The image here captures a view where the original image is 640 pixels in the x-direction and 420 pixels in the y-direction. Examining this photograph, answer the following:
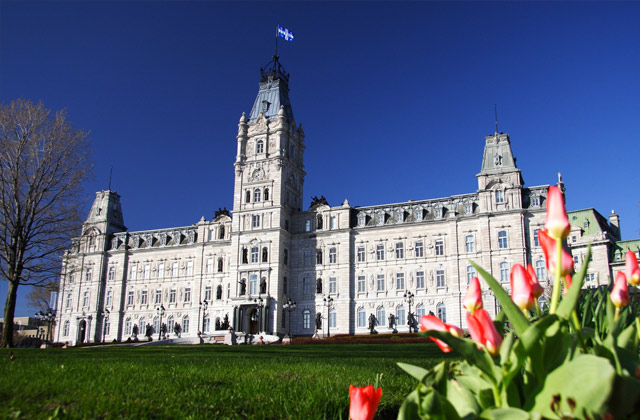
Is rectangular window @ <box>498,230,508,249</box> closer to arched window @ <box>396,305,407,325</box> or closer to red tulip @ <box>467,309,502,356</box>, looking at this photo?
arched window @ <box>396,305,407,325</box>

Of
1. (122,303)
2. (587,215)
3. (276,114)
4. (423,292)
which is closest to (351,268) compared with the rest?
(423,292)

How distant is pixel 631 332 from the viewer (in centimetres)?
274

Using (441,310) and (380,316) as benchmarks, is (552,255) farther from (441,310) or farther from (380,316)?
(380,316)

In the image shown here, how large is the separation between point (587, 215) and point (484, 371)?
53.4 meters

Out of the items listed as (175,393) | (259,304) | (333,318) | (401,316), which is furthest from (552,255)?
(333,318)

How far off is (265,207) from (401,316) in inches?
665

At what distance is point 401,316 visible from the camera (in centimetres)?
4797

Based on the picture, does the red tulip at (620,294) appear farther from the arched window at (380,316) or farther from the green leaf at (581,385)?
the arched window at (380,316)

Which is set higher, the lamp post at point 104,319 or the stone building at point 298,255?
the stone building at point 298,255

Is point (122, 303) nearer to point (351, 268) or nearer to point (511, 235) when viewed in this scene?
point (351, 268)

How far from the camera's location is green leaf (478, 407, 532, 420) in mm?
2242

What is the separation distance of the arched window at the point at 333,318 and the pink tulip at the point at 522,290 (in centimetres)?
4779

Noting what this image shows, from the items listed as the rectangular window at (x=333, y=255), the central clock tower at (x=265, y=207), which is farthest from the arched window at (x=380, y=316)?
the central clock tower at (x=265, y=207)

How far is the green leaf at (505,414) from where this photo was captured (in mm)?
2242
